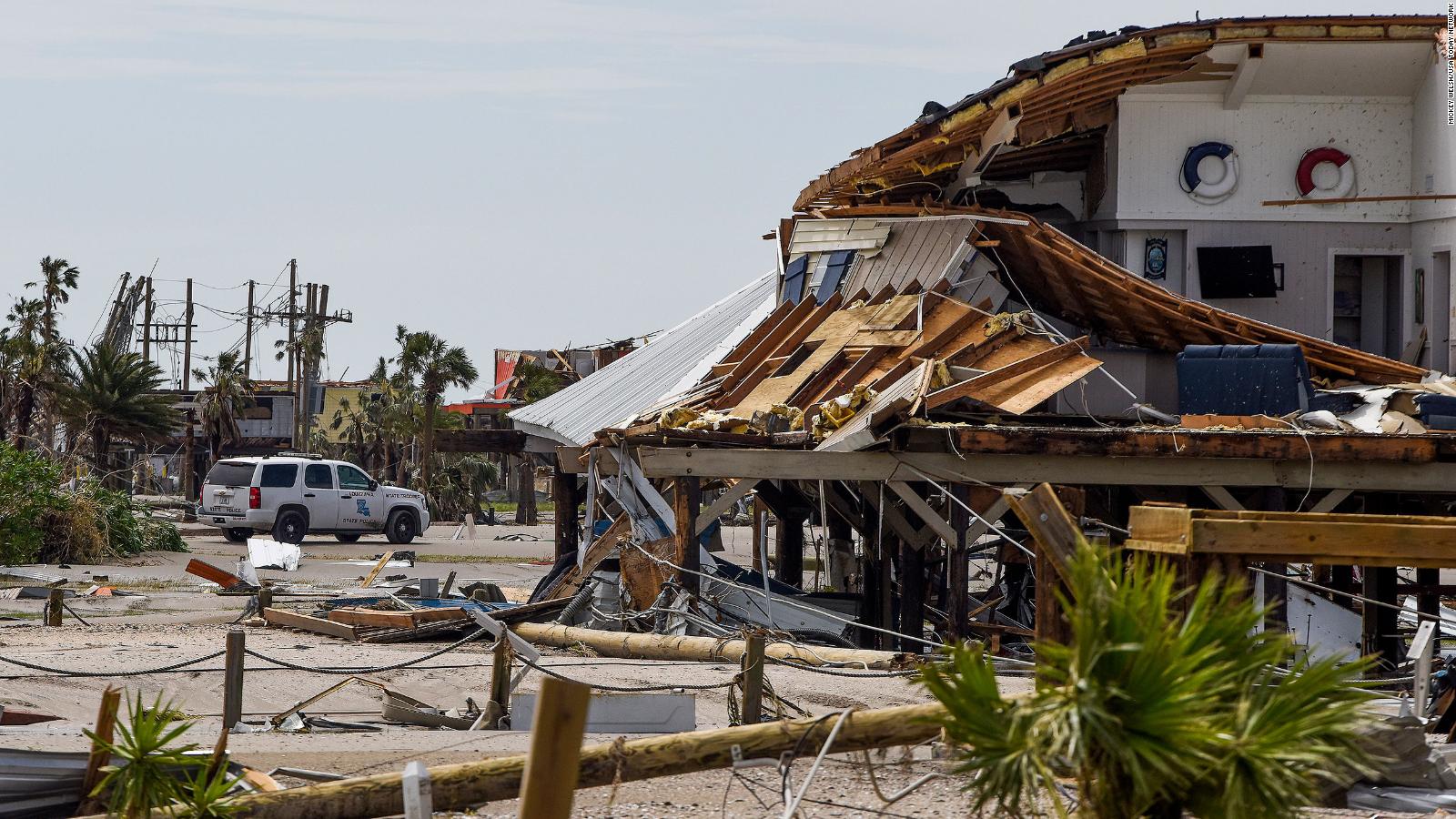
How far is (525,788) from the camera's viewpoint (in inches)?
207

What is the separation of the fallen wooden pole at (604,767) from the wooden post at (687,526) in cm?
916

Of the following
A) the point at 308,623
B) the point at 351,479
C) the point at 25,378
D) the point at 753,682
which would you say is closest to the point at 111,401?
the point at 25,378

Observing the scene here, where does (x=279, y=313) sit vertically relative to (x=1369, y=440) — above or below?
above

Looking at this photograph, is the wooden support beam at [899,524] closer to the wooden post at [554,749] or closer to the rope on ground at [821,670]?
the rope on ground at [821,670]

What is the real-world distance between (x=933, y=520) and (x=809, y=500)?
271 inches

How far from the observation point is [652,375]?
24000 millimetres

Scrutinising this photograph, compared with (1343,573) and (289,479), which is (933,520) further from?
(289,479)

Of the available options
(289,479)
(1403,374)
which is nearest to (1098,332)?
(1403,374)

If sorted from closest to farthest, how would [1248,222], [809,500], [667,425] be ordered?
[667,425], [1248,222], [809,500]

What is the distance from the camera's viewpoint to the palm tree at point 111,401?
149ft

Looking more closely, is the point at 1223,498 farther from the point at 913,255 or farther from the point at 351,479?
the point at 351,479

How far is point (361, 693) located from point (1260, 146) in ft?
41.1

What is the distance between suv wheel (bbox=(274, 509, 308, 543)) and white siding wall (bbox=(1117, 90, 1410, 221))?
65.4ft

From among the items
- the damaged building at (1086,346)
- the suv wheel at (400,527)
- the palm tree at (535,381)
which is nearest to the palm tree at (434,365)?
the palm tree at (535,381)
